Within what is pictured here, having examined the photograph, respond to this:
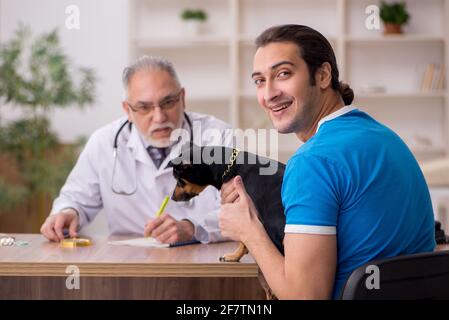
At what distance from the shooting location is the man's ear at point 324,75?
151 cm

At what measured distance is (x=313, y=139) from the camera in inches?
54.5

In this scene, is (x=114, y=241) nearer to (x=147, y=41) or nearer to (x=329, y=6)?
(x=147, y=41)

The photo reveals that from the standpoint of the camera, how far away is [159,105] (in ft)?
7.77

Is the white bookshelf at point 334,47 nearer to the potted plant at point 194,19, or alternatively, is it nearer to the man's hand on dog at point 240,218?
the potted plant at point 194,19

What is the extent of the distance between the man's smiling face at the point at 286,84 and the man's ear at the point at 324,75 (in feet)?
0.06

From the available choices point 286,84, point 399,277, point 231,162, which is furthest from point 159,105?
point 399,277

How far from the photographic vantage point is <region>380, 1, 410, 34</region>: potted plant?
5.16 meters

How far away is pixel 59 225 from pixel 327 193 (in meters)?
1.11

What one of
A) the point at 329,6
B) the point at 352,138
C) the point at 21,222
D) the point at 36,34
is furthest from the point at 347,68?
the point at 352,138

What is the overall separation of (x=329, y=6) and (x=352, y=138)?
4.14m

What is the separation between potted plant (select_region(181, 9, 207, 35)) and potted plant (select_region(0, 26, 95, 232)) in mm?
814

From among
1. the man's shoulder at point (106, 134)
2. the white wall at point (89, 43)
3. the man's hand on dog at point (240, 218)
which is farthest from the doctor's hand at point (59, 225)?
the white wall at point (89, 43)

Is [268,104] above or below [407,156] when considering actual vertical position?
above
